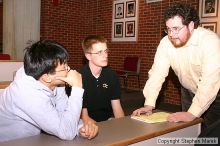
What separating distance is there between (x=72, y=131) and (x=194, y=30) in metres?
1.31

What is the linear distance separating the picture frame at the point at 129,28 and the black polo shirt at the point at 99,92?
178 inches

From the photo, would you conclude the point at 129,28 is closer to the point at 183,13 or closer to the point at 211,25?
the point at 211,25

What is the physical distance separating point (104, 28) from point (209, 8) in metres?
3.18

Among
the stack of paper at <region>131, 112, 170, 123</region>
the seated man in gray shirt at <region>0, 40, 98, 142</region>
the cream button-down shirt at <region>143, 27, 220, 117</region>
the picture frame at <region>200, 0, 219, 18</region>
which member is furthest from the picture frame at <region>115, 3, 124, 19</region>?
the seated man in gray shirt at <region>0, 40, 98, 142</region>

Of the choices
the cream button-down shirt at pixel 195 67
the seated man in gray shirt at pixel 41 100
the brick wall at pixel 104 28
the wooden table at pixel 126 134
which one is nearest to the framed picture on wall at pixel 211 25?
the brick wall at pixel 104 28

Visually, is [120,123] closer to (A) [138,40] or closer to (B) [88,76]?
(B) [88,76]

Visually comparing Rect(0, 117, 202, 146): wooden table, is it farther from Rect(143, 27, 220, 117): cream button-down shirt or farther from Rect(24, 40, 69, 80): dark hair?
Rect(24, 40, 69, 80): dark hair

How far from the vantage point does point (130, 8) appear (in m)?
6.88

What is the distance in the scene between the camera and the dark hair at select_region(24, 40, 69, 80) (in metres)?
1.48

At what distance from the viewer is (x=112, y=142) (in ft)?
4.34

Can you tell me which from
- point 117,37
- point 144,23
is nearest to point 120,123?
point 144,23

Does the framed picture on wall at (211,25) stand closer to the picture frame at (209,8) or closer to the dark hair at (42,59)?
the picture frame at (209,8)

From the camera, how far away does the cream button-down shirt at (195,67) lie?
1.94 meters

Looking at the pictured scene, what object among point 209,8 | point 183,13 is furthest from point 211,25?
point 183,13
